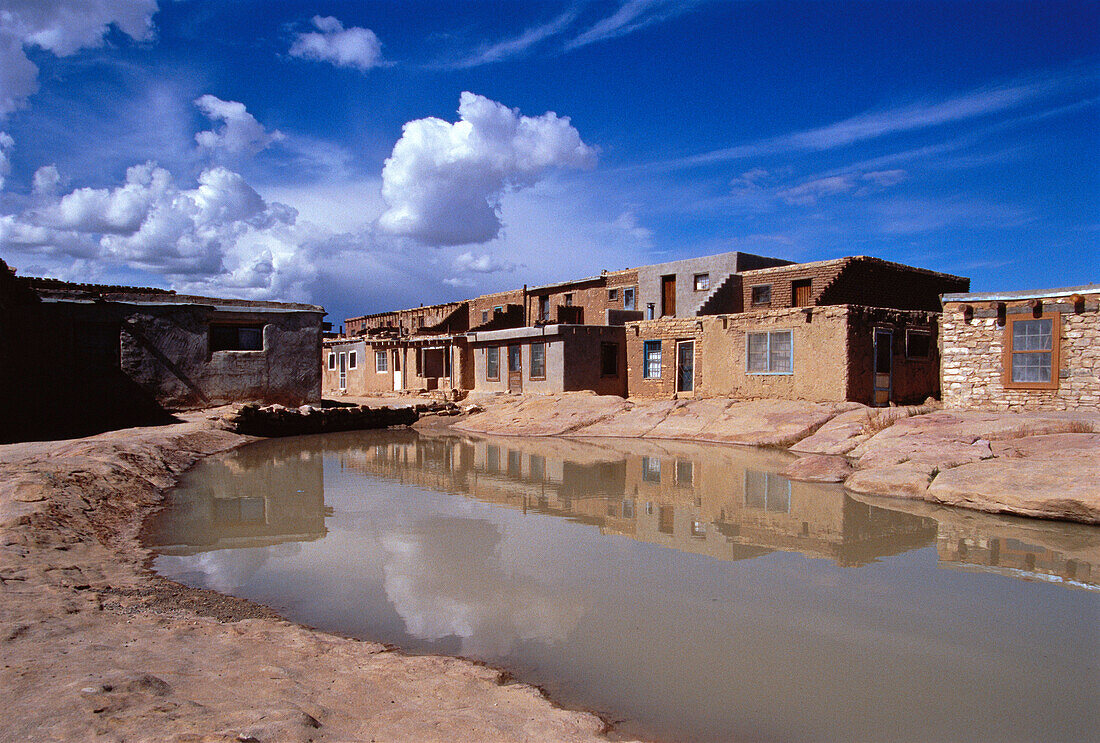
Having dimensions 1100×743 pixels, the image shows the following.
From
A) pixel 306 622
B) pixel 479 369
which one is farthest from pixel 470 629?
pixel 479 369

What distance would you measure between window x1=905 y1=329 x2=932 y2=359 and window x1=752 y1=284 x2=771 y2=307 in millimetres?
7347

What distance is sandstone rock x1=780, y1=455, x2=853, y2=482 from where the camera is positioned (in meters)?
11.8

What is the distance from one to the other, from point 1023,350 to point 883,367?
392 cm

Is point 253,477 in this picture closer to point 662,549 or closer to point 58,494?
point 58,494

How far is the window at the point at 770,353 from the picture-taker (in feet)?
67.5

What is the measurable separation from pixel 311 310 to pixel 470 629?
2040 cm

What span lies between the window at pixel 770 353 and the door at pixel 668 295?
9.89 m

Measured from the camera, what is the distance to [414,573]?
673cm

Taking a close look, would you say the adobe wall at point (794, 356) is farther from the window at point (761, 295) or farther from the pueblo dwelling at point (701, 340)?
the window at point (761, 295)

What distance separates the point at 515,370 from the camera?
28047 millimetres

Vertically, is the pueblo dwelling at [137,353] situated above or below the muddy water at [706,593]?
above

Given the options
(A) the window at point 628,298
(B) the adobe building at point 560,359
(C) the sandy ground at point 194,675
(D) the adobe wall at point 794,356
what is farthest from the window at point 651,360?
(C) the sandy ground at point 194,675

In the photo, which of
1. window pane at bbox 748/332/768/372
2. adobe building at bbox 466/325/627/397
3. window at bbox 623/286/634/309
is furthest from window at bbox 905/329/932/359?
window at bbox 623/286/634/309

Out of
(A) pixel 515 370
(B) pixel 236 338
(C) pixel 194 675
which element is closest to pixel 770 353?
(A) pixel 515 370
